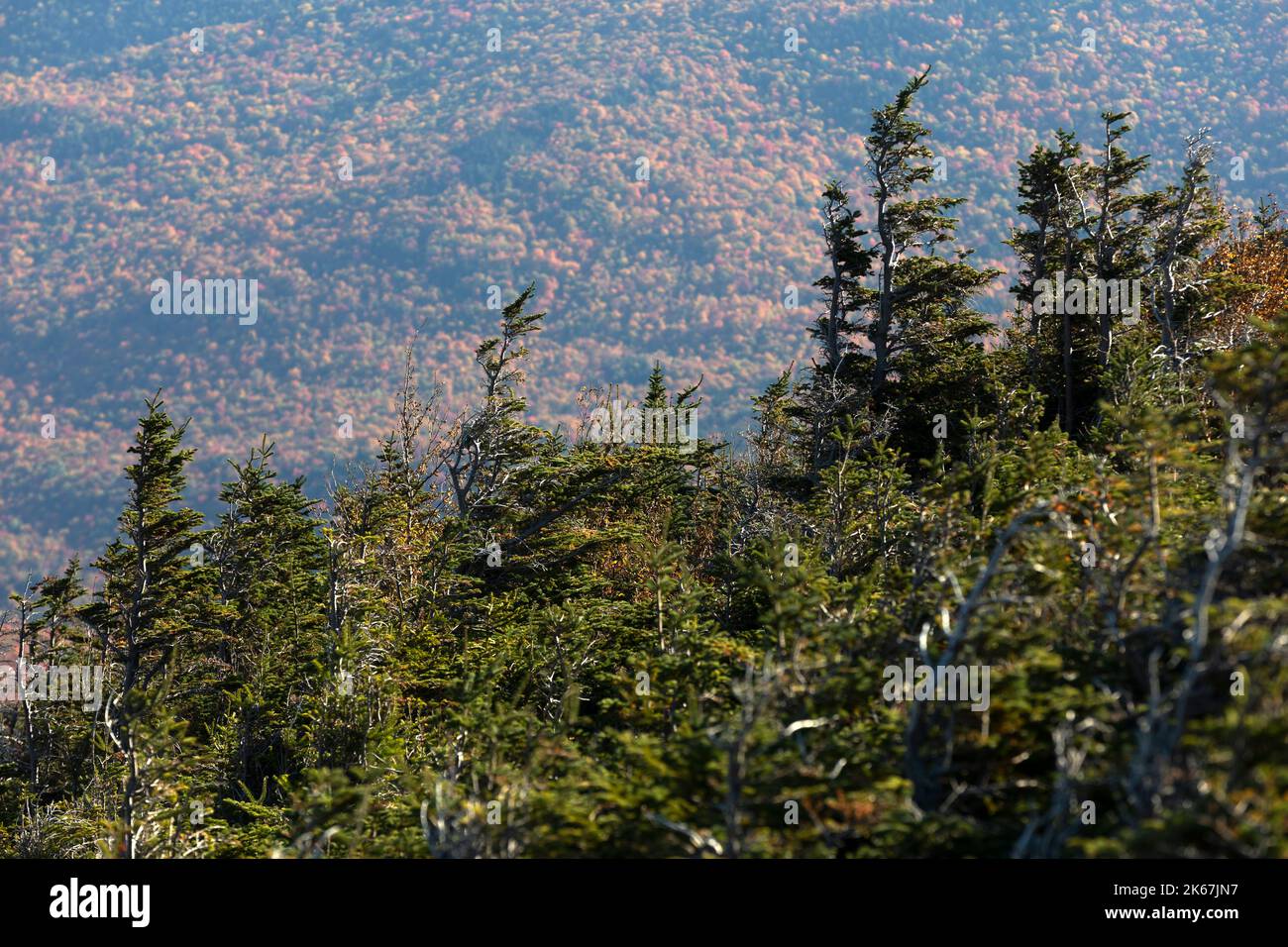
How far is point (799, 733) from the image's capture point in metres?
10.3

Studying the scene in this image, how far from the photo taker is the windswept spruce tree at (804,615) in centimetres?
879

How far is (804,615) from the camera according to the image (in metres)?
11.1

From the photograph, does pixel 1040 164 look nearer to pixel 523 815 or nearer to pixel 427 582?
pixel 427 582

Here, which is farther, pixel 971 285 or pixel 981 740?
pixel 971 285

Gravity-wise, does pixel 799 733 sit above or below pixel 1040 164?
below

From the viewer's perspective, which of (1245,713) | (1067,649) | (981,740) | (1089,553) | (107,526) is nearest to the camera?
(1245,713)

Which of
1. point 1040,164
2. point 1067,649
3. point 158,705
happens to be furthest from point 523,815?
point 1040,164

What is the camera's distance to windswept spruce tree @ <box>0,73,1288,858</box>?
8789 mm

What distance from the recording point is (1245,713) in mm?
6879

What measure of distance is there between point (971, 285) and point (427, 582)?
16703 millimetres

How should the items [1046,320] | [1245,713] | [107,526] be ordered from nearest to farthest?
[1245,713] < [1046,320] < [107,526]
